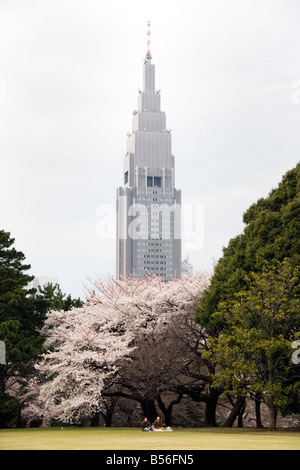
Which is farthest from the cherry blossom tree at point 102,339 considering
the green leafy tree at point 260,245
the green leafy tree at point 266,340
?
the green leafy tree at point 266,340

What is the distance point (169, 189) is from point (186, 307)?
142m

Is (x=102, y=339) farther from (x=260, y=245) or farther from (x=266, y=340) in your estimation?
(x=266, y=340)

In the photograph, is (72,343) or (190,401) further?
(190,401)

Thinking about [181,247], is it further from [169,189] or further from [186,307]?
[186,307]

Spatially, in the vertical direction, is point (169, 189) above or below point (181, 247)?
above

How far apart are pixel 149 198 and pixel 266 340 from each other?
148833 mm

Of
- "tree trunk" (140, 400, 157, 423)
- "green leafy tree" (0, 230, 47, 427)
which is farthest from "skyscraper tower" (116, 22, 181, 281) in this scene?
"tree trunk" (140, 400, 157, 423)

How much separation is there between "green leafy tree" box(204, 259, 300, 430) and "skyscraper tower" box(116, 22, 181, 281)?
13735cm

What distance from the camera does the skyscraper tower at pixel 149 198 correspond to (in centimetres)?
17038

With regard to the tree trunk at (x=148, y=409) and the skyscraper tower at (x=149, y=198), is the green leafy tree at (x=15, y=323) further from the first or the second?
the skyscraper tower at (x=149, y=198)

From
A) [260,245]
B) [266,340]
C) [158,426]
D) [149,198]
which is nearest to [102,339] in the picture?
[158,426]

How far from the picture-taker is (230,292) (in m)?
30.7

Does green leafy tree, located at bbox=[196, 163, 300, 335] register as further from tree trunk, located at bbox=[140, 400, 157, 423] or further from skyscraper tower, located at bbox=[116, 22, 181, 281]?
skyscraper tower, located at bbox=[116, 22, 181, 281]
